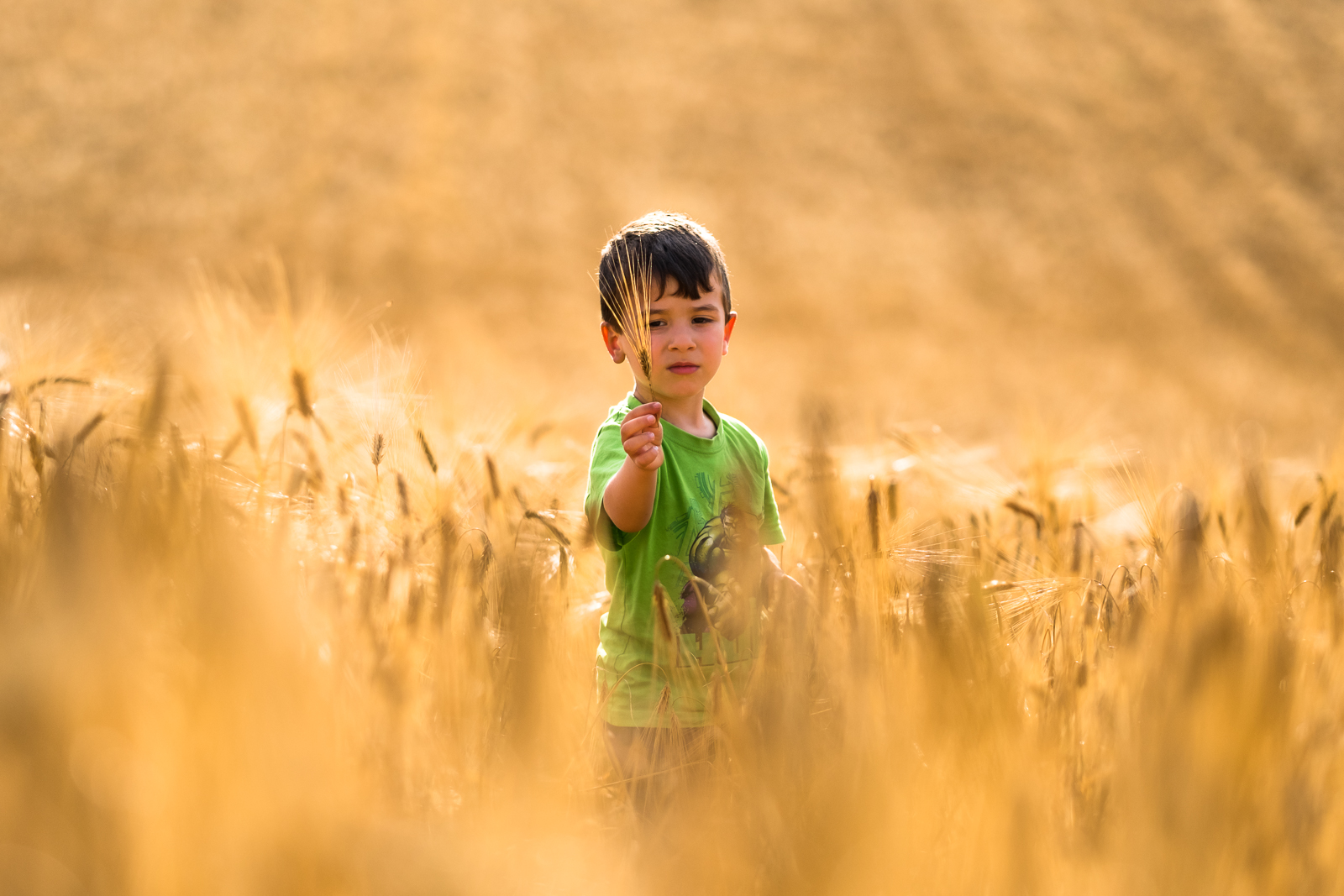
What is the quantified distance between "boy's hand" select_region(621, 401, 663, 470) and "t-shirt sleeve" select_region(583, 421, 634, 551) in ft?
0.40

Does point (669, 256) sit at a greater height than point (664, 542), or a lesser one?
greater

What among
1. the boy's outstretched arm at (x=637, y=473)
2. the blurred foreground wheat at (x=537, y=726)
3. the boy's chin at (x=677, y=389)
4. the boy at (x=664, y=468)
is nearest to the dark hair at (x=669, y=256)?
the boy at (x=664, y=468)

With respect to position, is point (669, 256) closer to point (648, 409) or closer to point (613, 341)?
point (613, 341)

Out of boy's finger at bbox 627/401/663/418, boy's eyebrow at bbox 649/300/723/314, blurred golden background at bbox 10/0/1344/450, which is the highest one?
blurred golden background at bbox 10/0/1344/450

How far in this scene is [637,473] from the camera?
1029 millimetres

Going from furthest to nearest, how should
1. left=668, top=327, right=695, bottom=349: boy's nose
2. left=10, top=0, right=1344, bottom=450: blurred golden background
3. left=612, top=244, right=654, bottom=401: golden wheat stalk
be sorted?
left=10, top=0, right=1344, bottom=450: blurred golden background → left=668, top=327, right=695, bottom=349: boy's nose → left=612, top=244, right=654, bottom=401: golden wheat stalk

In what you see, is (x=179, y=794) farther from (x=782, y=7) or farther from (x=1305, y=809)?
(x=782, y=7)

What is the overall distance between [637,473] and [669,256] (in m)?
0.30

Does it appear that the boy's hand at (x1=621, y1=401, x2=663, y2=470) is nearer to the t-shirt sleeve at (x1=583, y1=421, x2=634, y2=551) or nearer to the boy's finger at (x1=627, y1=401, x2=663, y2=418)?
the boy's finger at (x1=627, y1=401, x2=663, y2=418)

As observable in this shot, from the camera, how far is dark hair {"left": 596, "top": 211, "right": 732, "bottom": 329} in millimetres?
1177

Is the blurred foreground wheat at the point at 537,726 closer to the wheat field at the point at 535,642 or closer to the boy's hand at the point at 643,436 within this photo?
the wheat field at the point at 535,642

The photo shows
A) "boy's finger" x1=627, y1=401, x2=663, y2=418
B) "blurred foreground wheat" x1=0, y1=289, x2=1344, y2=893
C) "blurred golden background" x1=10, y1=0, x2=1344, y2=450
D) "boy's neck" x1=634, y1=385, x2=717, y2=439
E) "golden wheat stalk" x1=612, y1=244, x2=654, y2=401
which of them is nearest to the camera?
"blurred foreground wheat" x1=0, y1=289, x2=1344, y2=893

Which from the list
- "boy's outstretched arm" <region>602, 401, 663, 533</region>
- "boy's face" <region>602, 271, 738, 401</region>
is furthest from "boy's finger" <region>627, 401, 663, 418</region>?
"boy's face" <region>602, 271, 738, 401</region>

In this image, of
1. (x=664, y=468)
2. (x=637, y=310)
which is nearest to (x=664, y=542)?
(x=664, y=468)
